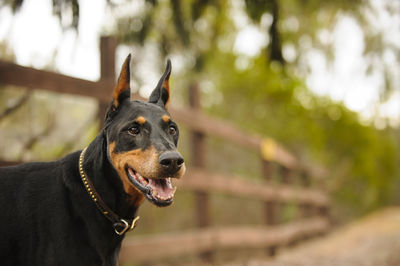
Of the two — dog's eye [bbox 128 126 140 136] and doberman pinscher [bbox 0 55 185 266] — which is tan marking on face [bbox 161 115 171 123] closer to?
doberman pinscher [bbox 0 55 185 266]

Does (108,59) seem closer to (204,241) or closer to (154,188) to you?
(154,188)

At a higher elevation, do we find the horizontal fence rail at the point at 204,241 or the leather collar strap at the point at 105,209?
the leather collar strap at the point at 105,209

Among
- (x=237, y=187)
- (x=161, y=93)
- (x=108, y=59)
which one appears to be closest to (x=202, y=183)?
(x=237, y=187)

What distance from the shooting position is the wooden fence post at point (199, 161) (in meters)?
5.20

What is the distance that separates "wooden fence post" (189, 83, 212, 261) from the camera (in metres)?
5.20

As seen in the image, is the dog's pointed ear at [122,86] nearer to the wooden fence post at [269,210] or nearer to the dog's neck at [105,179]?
the dog's neck at [105,179]

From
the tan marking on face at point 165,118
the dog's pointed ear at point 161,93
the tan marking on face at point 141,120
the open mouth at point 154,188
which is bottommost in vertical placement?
the open mouth at point 154,188

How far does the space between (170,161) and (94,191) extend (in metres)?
0.42

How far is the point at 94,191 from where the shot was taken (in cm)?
206

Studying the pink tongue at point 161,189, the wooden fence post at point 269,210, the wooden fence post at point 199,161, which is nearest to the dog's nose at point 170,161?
the pink tongue at point 161,189

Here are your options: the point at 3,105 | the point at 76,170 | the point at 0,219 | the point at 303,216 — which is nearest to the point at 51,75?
the point at 3,105

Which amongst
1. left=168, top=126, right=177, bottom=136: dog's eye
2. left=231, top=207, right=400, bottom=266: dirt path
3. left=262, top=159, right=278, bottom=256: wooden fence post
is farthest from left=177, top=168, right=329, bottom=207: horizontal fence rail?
left=168, top=126, right=177, bottom=136: dog's eye

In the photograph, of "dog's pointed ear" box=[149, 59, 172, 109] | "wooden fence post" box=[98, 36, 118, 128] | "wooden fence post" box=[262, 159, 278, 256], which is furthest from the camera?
"wooden fence post" box=[262, 159, 278, 256]

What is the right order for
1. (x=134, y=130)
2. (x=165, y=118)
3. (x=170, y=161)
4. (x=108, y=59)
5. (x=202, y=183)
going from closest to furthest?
(x=170, y=161)
(x=134, y=130)
(x=165, y=118)
(x=108, y=59)
(x=202, y=183)
